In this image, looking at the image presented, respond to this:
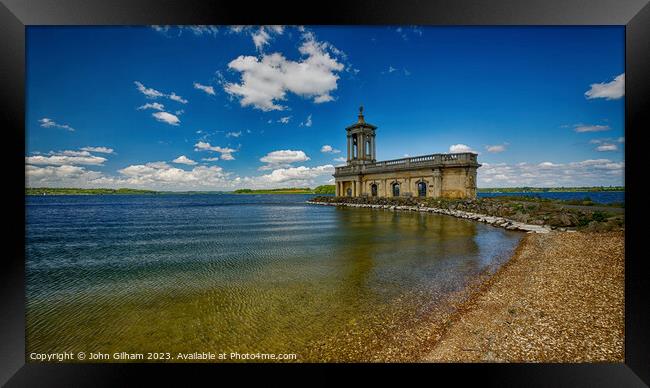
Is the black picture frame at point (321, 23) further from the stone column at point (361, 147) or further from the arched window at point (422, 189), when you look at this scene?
the stone column at point (361, 147)

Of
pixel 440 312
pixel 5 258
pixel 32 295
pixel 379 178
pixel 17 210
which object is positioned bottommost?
pixel 32 295

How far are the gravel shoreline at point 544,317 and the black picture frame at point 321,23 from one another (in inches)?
6.7

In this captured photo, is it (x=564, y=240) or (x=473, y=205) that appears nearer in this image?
(x=564, y=240)

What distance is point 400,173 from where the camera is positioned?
92.8 ft

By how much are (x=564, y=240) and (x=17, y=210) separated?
1365cm

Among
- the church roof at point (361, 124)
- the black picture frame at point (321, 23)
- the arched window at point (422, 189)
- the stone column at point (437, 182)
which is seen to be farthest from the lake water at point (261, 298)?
the church roof at point (361, 124)

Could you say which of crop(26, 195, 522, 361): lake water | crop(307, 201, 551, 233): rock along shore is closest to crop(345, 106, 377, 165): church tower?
crop(307, 201, 551, 233): rock along shore

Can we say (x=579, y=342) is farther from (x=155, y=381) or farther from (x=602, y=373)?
(x=155, y=381)

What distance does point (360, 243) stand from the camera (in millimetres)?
10172

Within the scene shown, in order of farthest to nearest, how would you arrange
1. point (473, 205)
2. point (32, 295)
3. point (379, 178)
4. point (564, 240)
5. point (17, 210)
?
1. point (379, 178)
2. point (473, 205)
3. point (564, 240)
4. point (32, 295)
5. point (17, 210)

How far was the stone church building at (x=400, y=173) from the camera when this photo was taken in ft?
74.5

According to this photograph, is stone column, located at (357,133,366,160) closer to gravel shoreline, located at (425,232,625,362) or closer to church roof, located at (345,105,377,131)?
church roof, located at (345,105,377,131)

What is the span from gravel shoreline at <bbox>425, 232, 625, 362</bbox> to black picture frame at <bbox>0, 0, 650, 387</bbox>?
0.56 feet
